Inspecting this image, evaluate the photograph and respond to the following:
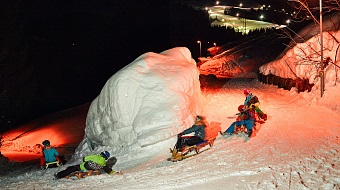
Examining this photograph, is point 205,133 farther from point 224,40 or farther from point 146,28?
point 146,28

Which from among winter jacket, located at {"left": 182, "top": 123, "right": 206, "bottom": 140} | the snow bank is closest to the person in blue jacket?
the snow bank

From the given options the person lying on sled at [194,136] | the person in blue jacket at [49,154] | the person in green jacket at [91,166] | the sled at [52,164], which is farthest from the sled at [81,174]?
the person lying on sled at [194,136]

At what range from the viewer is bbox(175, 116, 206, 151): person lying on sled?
12336 mm

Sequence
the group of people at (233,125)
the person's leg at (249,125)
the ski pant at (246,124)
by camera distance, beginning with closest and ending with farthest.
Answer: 1. the group of people at (233,125)
2. the person's leg at (249,125)
3. the ski pant at (246,124)

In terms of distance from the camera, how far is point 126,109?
14.6 meters

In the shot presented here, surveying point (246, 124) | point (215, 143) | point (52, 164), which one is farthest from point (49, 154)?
point (246, 124)

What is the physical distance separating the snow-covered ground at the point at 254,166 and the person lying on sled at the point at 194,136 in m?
0.59

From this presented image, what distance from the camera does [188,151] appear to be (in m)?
12.0

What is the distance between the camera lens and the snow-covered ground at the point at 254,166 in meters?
8.85

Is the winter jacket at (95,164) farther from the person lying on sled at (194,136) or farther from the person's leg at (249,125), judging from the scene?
the person's leg at (249,125)

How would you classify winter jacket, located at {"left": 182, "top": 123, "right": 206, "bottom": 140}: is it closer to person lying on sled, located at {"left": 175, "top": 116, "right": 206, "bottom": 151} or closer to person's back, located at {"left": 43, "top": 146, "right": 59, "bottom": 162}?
person lying on sled, located at {"left": 175, "top": 116, "right": 206, "bottom": 151}

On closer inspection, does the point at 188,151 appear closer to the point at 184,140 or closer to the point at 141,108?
the point at 184,140

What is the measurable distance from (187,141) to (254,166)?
3.09 m

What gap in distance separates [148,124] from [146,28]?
5776 cm
